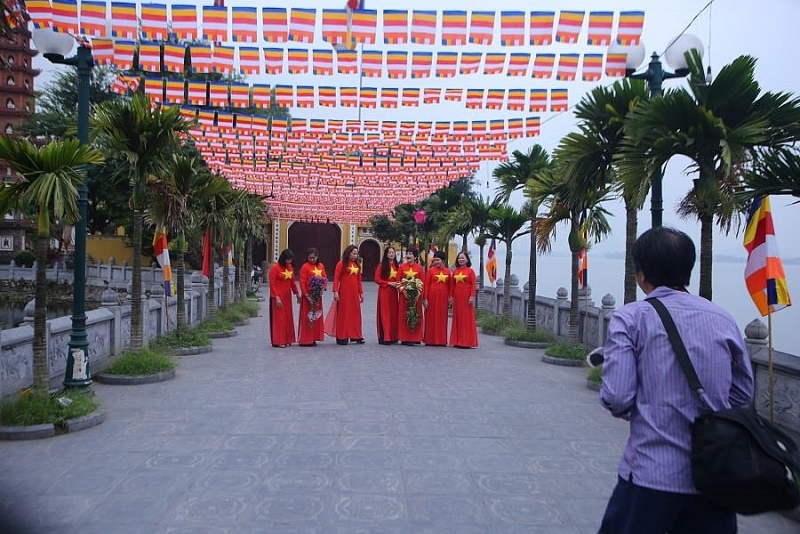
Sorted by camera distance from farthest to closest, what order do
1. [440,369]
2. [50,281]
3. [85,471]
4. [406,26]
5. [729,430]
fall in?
[50,281] → [440,369] → [406,26] → [85,471] → [729,430]

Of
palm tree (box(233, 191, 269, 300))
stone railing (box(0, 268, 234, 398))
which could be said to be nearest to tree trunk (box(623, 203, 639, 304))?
stone railing (box(0, 268, 234, 398))

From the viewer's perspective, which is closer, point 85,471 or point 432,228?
point 85,471

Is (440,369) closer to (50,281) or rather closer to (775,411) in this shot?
(775,411)

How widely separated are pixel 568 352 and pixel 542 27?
→ 17.4ft

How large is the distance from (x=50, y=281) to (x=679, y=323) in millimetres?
36428

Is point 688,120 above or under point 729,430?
above

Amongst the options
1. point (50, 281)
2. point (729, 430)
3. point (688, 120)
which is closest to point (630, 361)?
point (729, 430)

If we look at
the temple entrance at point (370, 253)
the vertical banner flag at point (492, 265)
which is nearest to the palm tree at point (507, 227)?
the vertical banner flag at point (492, 265)

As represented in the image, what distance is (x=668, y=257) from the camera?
2.66 metres

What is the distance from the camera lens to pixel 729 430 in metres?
2.27

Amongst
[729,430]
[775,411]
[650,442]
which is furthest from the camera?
[775,411]

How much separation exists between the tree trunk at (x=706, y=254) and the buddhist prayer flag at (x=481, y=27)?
351cm

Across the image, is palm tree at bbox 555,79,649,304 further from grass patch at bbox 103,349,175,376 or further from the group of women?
grass patch at bbox 103,349,175,376

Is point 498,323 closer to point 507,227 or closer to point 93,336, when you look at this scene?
point 507,227
